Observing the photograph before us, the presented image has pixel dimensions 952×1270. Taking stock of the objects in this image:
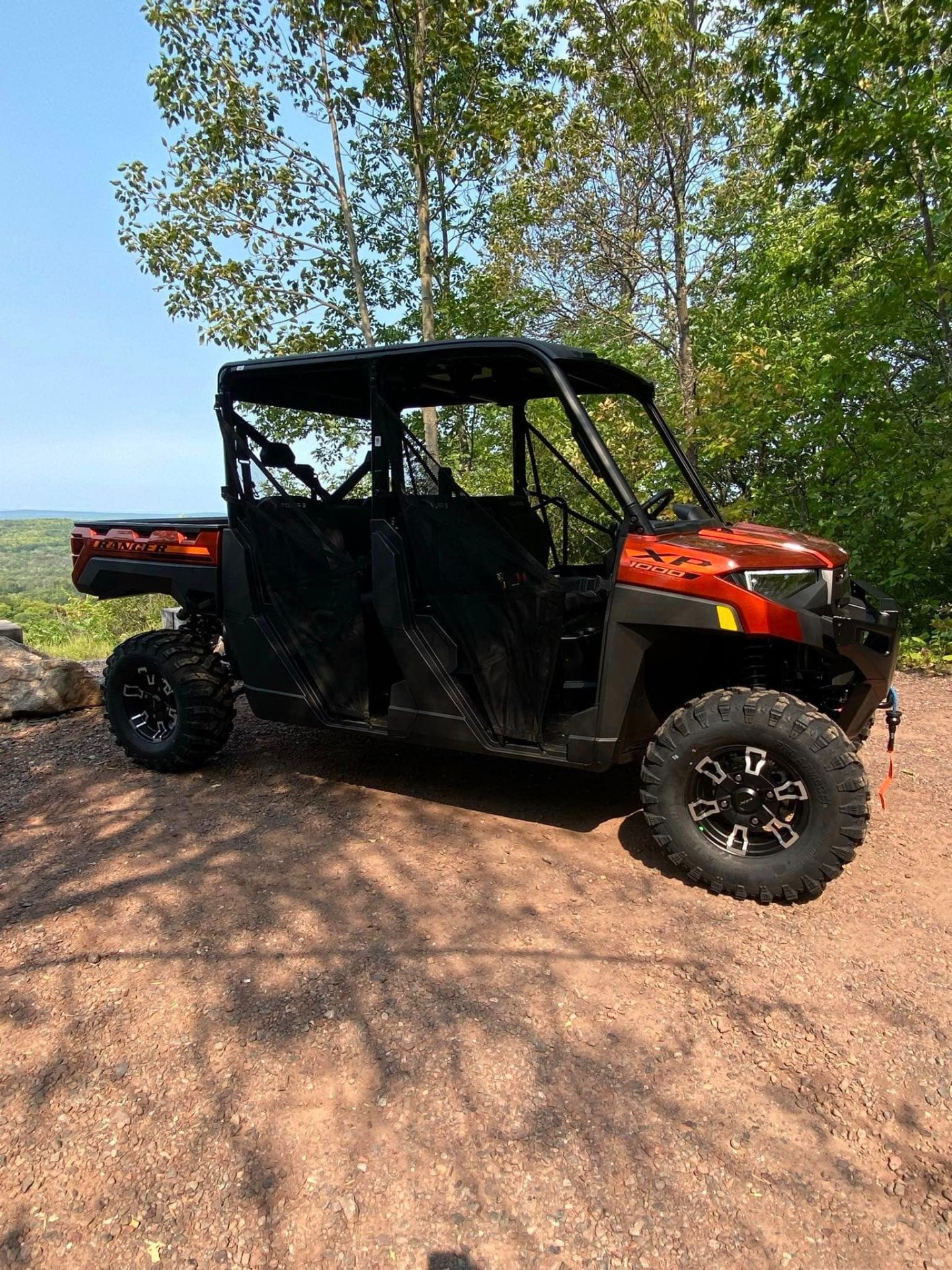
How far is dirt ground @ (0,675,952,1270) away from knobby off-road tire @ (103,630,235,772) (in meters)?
0.66

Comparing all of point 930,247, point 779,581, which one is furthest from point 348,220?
point 779,581

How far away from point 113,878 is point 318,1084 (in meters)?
1.55

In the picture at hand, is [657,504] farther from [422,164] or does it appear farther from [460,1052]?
[422,164]

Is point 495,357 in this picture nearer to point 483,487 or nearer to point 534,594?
point 534,594

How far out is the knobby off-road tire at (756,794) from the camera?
2.80 metres

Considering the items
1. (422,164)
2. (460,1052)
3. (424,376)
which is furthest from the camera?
(422,164)

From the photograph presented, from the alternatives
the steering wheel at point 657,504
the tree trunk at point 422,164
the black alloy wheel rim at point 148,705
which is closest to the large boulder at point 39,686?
the black alloy wheel rim at point 148,705

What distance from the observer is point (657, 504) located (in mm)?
3402

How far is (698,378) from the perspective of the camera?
9430 mm

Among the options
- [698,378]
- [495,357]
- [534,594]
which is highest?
[698,378]

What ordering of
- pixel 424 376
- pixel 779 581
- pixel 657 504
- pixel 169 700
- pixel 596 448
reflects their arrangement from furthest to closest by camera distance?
pixel 169 700
pixel 424 376
pixel 657 504
pixel 596 448
pixel 779 581

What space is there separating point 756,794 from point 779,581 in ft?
2.72

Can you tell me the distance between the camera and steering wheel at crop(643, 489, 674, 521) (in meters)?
3.24

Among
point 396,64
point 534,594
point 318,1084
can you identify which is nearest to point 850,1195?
point 318,1084
